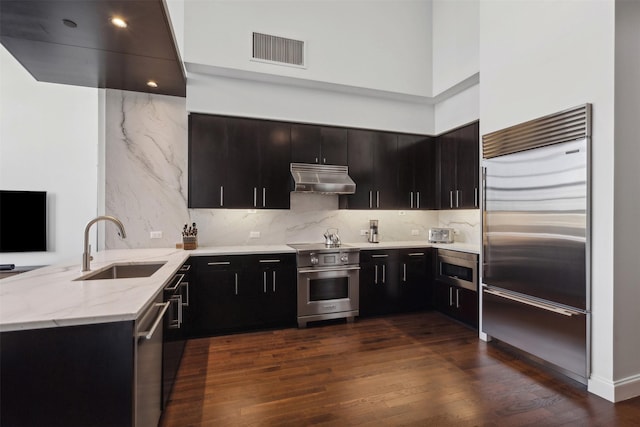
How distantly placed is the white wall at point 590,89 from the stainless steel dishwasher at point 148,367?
303 centimetres

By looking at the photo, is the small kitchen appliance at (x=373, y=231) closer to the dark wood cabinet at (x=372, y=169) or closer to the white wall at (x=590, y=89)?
the dark wood cabinet at (x=372, y=169)

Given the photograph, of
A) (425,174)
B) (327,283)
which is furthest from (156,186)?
(425,174)

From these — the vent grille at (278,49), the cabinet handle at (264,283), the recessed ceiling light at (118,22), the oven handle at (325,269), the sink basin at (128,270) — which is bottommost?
the cabinet handle at (264,283)

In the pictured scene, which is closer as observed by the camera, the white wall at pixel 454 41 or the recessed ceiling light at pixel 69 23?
the recessed ceiling light at pixel 69 23

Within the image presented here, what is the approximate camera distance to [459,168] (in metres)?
4.24

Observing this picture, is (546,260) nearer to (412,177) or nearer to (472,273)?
(472,273)

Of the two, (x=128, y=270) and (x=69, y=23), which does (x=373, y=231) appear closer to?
(x=128, y=270)

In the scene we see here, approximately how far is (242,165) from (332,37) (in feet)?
6.55

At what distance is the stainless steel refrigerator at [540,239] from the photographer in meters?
2.42

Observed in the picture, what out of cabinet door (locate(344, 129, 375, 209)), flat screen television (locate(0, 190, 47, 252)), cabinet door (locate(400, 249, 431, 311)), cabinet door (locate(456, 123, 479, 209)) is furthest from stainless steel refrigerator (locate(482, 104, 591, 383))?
flat screen television (locate(0, 190, 47, 252))

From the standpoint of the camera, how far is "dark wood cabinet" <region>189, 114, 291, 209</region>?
12.4 feet

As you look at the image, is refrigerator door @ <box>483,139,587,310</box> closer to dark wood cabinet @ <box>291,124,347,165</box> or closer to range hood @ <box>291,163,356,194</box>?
range hood @ <box>291,163,356,194</box>

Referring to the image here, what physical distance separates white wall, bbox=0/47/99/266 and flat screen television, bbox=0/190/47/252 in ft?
0.24

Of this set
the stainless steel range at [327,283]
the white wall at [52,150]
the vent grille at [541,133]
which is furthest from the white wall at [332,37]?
the stainless steel range at [327,283]
